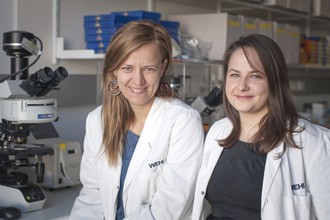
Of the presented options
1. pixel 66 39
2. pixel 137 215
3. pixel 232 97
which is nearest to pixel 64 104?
pixel 66 39

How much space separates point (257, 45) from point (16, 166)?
102 centimetres

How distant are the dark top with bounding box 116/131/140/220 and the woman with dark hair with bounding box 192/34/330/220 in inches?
11.1

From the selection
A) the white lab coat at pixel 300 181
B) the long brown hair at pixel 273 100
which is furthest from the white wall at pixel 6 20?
the white lab coat at pixel 300 181

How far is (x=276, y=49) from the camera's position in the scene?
1528 mm

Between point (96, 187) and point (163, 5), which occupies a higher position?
point (163, 5)

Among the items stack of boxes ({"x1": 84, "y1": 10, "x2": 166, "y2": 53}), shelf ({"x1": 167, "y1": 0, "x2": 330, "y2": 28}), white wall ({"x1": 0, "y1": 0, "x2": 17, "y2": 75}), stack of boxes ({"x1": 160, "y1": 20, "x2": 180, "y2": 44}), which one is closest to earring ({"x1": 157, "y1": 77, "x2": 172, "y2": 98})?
stack of boxes ({"x1": 84, "y1": 10, "x2": 166, "y2": 53})

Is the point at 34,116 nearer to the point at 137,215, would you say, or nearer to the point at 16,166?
the point at 16,166

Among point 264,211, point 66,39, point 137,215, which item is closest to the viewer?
point 264,211

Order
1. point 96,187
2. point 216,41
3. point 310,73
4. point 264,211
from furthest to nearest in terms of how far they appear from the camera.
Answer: point 310,73
point 216,41
point 96,187
point 264,211

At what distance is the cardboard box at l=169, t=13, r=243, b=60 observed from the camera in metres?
3.06

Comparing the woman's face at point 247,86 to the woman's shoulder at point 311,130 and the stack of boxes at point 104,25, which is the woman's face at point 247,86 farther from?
the stack of boxes at point 104,25

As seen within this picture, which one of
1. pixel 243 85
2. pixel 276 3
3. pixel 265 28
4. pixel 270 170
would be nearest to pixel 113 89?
pixel 243 85

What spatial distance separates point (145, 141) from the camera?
1747 mm

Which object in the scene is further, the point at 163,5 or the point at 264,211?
the point at 163,5
